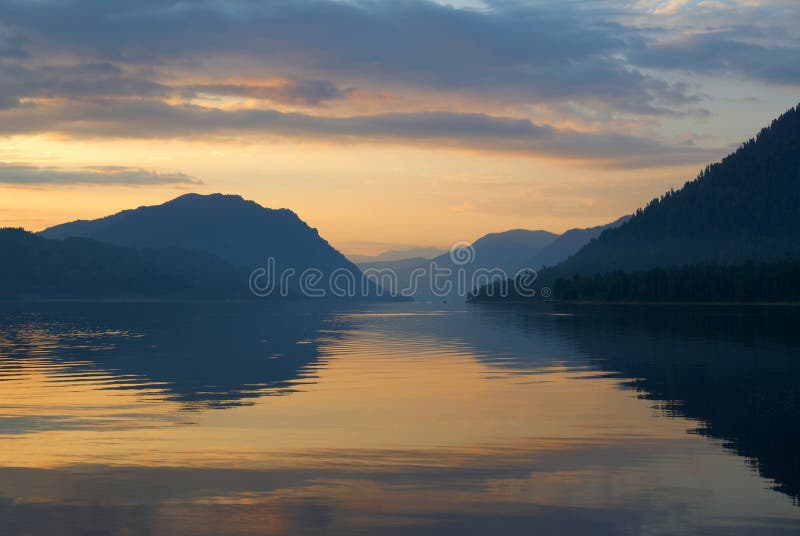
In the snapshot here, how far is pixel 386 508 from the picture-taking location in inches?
946

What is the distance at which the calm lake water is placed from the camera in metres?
23.3

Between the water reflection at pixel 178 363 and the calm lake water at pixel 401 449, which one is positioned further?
the water reflection at pixel 178 363

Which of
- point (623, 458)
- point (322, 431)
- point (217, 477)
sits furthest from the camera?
point (322, 431)

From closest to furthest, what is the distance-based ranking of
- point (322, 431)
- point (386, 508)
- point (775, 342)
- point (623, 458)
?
point (386, 508) < point (623, 458) < point (322, 431) < point (775, 342)

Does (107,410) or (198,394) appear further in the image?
(198,394)

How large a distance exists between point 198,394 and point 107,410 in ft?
25.8

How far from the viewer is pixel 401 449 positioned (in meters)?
32.9

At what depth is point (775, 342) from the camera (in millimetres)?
93938

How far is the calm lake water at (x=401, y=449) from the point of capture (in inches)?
918

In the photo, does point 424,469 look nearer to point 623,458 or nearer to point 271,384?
point 623,458

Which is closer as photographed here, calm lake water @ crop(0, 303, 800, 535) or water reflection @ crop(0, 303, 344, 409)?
calm lake water @ crop(0, 303, 800, 535)

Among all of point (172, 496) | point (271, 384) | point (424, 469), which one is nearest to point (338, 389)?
point (271, 384)

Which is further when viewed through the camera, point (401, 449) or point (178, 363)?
point (178, 363)

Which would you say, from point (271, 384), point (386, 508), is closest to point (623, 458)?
point (386, 508)
